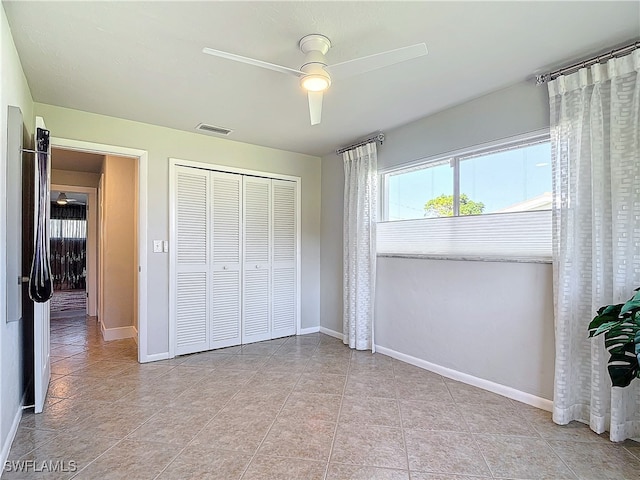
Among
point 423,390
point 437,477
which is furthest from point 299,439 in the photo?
point 423,390

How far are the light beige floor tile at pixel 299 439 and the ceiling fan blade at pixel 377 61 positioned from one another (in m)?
2.23

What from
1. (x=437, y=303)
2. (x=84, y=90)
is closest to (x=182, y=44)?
(x=84, y=90)

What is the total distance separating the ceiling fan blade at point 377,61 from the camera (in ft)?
6.14

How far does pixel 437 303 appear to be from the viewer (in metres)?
3.33

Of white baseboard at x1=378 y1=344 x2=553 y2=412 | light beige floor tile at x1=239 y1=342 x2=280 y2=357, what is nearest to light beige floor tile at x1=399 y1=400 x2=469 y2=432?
→ white baseboard at x1=378 y1=344 x2=553 y2=412

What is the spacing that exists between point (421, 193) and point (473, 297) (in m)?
1.14

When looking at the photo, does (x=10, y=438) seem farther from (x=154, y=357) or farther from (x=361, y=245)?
(x=361, y=245)

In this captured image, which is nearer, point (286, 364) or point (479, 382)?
point (479, 382)

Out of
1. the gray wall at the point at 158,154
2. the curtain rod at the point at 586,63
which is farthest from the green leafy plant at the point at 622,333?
the gray wall at the point at 158,154

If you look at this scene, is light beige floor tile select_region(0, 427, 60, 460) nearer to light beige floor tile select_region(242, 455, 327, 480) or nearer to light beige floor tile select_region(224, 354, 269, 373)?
light beige floor tile select_region(242, 455, 327, 480)

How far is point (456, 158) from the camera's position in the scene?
323 cm

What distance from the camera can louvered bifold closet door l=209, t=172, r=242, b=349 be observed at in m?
4.07

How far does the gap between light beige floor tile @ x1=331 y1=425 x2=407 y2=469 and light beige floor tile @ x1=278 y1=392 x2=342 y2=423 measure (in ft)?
0.63

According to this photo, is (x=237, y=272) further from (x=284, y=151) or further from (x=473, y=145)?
(x=473, y=145)
